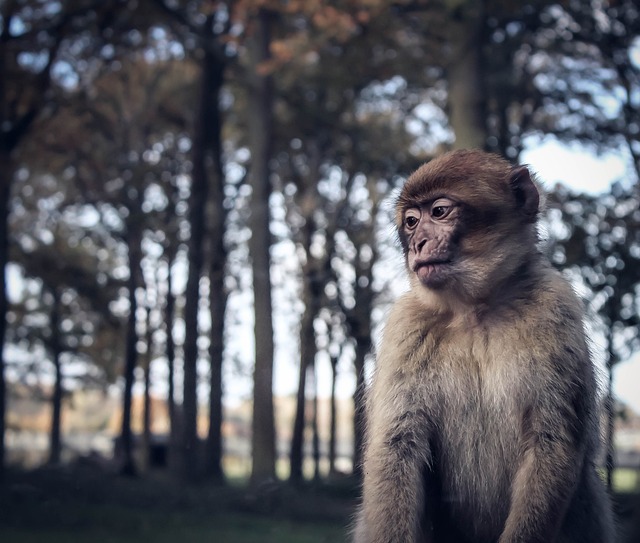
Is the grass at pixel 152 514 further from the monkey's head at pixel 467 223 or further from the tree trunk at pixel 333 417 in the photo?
the tree trunk at pixel 333 417

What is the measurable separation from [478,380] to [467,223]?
0.66 metres

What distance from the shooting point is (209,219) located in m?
19.2

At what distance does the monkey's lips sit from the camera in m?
3.73

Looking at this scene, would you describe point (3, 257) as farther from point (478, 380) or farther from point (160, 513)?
point (478, 380)

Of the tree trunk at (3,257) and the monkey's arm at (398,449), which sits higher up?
the tree trunk at (3,257)

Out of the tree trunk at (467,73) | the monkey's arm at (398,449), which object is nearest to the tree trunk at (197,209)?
the tree trunk at (467,73)

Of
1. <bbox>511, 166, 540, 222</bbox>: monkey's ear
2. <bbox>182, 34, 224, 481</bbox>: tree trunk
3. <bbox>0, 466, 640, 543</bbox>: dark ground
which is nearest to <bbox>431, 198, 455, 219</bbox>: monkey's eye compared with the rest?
<bbox>511, 166, 540, 222</bbox>: monkey's ear

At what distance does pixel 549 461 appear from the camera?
3.52 m

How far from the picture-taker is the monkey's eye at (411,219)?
12.7 ft

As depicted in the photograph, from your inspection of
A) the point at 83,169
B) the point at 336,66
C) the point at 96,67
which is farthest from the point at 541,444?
the point at 83,169

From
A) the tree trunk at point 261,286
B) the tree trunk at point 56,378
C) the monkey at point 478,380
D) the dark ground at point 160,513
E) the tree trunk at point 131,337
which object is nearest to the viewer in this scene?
the monkey at point 478,380

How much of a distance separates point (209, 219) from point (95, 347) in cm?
852

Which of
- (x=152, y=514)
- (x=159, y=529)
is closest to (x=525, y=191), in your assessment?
(x=159, y=529)

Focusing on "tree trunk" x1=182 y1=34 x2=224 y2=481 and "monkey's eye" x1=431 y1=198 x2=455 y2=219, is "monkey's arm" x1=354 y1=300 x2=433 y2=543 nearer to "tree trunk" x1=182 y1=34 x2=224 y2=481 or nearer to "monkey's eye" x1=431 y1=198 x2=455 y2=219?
"monkey's eye" x1=431 y1=198 x2=455 y2=219
